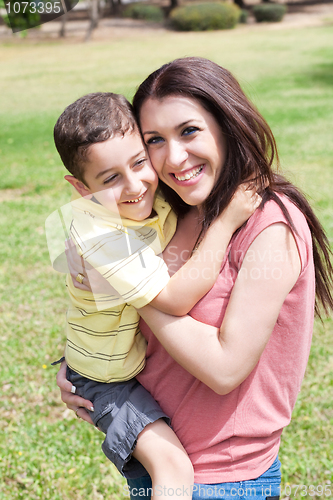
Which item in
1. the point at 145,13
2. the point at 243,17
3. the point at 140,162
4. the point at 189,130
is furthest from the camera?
the point at 145,13

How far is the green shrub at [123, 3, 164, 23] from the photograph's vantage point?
3934 centimetres

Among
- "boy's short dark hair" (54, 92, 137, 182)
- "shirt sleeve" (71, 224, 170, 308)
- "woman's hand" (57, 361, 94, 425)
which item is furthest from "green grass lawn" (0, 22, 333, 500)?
"woman's hand" (57, 361, 94, 425)

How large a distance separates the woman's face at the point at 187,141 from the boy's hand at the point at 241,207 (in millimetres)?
138

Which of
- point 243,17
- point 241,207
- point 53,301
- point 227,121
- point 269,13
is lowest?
point 243,17

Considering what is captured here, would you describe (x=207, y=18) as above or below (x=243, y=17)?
above

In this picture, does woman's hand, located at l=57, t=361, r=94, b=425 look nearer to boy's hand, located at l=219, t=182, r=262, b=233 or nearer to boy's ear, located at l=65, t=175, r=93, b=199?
boy's ear, located at l=65, t=175, r=93, b=199

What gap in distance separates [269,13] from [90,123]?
39470 mm

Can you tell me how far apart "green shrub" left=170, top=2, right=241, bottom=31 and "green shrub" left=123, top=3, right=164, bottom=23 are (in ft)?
14.0

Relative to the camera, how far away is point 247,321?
160 cm

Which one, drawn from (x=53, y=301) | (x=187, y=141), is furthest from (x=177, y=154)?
(x=53, y=301)

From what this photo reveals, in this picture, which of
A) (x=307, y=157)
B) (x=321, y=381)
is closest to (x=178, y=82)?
(x=321, y=381)

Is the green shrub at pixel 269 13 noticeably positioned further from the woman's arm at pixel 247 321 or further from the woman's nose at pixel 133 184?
the woman's arm at pixel 247 321

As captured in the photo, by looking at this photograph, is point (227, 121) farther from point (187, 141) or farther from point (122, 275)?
point (122, 275)

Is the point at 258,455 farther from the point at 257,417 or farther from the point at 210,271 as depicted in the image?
the point at 210,271
